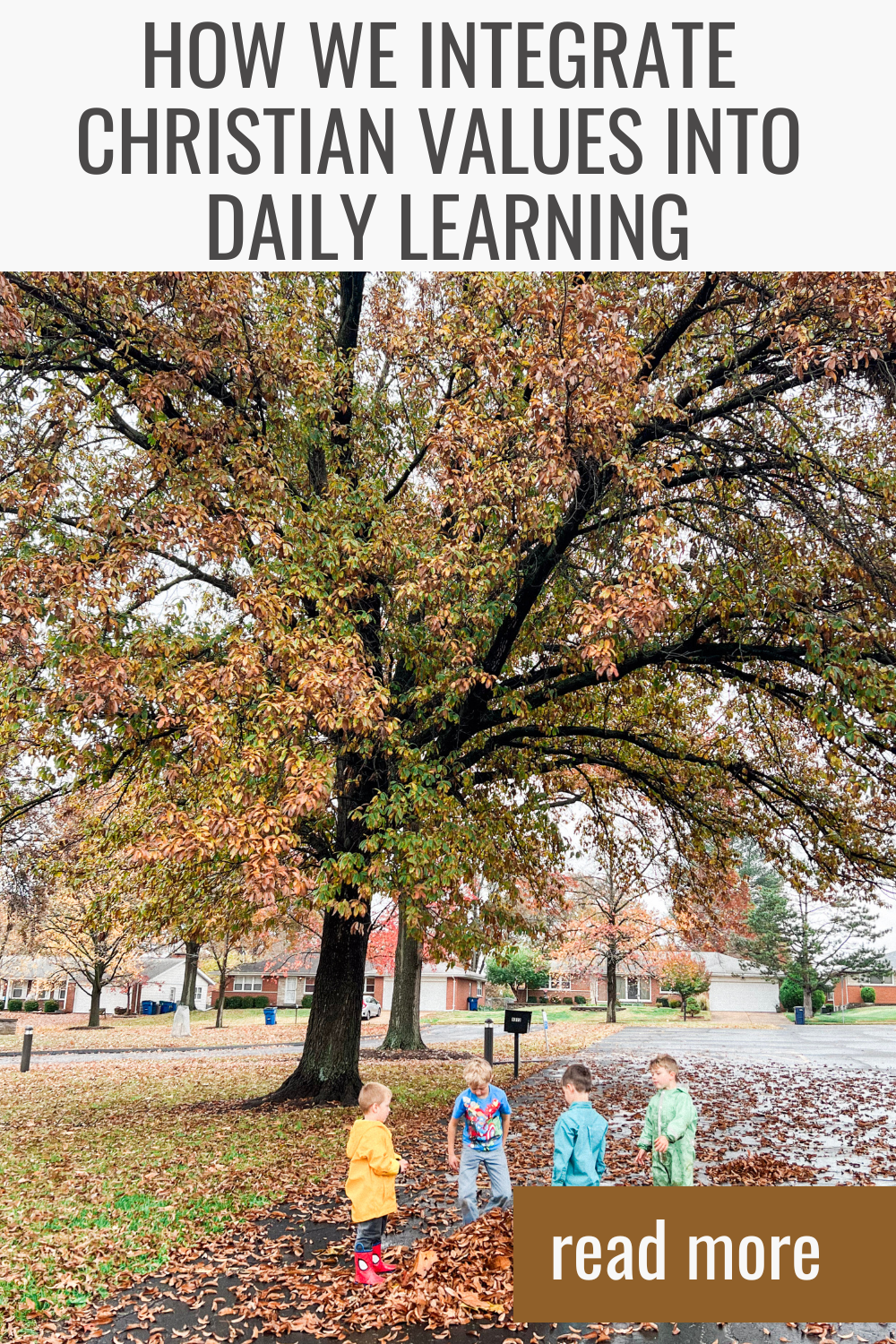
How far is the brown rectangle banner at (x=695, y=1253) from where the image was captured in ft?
15.1

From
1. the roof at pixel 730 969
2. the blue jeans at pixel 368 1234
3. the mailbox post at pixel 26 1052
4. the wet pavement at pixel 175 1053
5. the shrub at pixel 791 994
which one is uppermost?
the blue jeans at pixel 368 1234

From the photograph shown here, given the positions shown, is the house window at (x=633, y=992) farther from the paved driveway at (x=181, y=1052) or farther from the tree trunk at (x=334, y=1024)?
the tree trunk at (x=334, y=1024)

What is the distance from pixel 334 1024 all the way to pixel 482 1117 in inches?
292

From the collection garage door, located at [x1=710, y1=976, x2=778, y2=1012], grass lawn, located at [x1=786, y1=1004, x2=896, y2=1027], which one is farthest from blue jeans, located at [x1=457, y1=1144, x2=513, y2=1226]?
garage door, located at [x1=710, y1=976, x2=778, y2=1012]

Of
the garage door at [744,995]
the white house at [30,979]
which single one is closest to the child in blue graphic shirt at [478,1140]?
the white house at [30,979]

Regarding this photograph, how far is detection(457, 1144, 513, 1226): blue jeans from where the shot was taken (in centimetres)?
663

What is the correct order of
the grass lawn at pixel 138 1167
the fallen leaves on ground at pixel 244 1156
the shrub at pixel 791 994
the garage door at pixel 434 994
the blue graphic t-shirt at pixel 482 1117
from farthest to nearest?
the garage door at pixel 434 994, the shrub at pixel 791 994, the fallen leaves on ground at pixel 244 1156, the grass lawn at pixel 138 1167, the blue graphic t-shirt at pixel 482 1117

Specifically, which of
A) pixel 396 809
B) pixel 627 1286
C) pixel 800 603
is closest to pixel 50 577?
pixel 396 809

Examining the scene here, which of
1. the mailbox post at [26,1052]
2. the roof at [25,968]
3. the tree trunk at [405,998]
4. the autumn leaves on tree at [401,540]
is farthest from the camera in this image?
the roof at [25,968]

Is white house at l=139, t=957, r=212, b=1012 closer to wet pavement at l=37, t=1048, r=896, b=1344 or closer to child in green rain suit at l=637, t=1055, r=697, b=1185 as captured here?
wet pavement at l=37, t=1048, r=896, b=1344

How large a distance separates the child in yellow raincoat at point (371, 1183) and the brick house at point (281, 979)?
55.0m

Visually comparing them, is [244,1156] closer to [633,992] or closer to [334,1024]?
[334,1024]

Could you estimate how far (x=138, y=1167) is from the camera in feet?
32.7

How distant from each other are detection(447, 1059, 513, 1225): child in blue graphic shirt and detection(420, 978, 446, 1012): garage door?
178 ft
